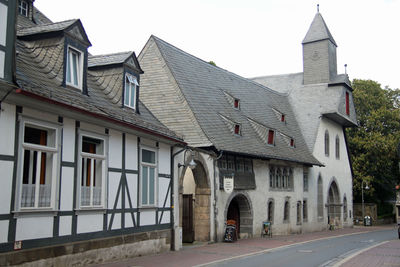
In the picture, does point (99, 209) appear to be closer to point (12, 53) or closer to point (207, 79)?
point (12, 53)

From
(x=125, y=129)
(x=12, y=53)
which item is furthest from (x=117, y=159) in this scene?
(x=12, y=53)

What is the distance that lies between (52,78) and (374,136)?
40.7m

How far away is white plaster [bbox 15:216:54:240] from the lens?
9.88 metres

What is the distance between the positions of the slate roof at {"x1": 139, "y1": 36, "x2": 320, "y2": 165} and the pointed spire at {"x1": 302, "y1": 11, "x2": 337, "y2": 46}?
8914mm

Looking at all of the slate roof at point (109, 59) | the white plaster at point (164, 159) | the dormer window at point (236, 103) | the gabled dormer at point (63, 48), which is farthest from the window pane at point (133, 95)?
the dormer window at point (236, 103)

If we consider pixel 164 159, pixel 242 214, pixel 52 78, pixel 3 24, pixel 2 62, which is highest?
pixel 3 24

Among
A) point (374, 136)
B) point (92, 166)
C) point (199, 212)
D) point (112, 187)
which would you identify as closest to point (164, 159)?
point (112, 187)

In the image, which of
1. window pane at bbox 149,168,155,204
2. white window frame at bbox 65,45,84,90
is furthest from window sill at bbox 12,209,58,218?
window pane at bbox 149,168,155,204

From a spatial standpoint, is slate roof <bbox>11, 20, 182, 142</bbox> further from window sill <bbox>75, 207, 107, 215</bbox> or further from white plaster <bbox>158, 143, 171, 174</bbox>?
window sill <bbox>75, 207, 107, 215</bbox>

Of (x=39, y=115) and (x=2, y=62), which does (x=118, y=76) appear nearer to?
(x=39, y=115)

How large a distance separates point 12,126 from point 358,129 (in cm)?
4422

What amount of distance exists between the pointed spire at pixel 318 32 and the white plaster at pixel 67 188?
3381 cm

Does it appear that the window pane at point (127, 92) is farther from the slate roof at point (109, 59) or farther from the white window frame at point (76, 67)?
the white window frame at point (76, 67)

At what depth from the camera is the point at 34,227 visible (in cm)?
1029
